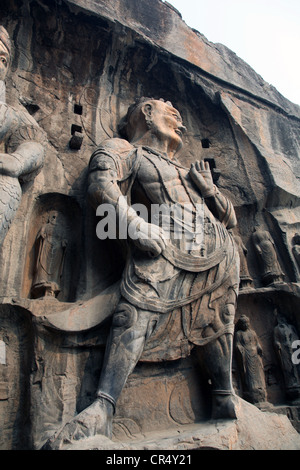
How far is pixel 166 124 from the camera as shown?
507cm

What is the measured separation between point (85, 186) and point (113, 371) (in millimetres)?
2136

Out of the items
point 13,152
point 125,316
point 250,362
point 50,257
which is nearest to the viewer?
point 125,316

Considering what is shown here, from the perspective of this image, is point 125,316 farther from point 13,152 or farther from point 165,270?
point 13,152

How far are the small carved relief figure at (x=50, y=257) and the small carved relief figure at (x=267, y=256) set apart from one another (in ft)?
8.19

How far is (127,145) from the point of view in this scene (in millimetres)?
4680

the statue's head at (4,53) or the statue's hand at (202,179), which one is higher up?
the statue's head at (4,53)

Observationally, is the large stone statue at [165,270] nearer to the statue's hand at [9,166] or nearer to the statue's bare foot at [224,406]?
the statue's bare foot at [224,406]

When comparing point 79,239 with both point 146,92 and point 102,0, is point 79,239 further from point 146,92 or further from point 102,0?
point 102,0

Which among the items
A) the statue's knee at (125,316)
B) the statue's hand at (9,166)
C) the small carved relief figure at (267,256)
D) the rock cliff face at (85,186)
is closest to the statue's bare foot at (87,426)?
the rock cliff face at (85,186)

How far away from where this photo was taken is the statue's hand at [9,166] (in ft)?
12.1

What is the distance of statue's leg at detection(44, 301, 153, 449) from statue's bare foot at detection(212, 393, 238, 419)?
2.83ft

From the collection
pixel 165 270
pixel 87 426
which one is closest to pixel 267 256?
pixel 165 270
